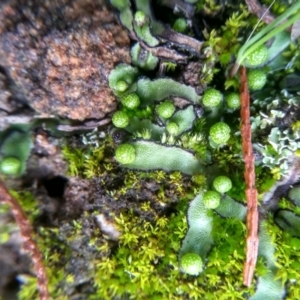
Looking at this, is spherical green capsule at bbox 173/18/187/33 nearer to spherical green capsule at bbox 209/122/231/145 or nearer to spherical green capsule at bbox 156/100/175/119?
spherical green capsule at bbox 156/100/175/119

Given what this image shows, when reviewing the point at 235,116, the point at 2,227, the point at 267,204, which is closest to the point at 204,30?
the point at 235,116

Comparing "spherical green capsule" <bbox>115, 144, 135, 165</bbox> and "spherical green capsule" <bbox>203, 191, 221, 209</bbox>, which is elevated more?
"spherical green capsule" <bbox>115, 144, 135, 165</bbox>

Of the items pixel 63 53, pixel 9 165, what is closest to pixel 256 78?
pixel 63 53

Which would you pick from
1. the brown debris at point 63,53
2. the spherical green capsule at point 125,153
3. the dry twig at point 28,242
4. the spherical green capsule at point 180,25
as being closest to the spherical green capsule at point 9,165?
the dry twig at point 28,242

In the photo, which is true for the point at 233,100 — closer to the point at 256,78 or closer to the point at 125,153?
the point at 256,78

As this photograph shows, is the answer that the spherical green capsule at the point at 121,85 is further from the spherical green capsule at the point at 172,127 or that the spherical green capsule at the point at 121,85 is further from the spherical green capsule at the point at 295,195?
the spherical green capsule at the point at 295,195

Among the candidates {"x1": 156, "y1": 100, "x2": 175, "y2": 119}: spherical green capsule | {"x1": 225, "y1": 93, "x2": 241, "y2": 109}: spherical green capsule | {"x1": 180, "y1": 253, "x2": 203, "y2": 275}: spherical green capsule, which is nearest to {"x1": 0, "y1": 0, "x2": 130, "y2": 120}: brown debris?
{"x1": 156, "y1": 100, "x2": 175, "y2": 119}: spherical green capsule

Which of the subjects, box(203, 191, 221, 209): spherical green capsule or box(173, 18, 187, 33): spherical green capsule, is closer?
box(203, 191, 221, 209): spherical green capsule

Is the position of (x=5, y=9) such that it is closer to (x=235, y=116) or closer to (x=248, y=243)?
(x=235, y=116)
